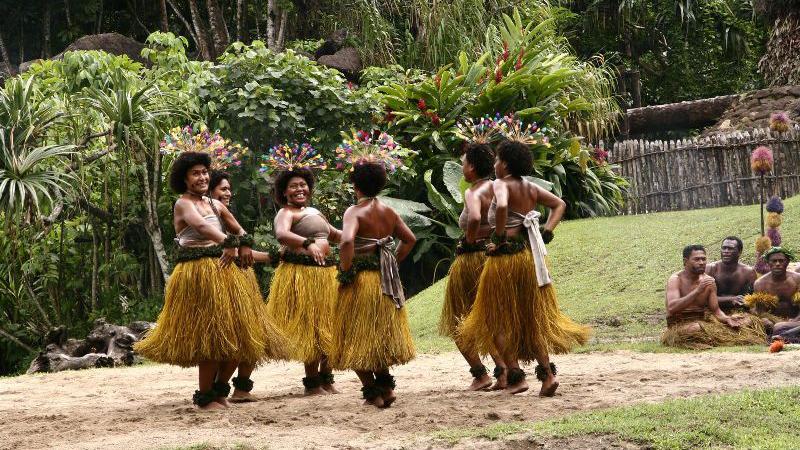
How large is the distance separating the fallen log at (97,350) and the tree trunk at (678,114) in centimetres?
1066

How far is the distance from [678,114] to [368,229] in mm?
13705

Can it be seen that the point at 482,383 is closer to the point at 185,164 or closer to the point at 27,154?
the point at 185,164

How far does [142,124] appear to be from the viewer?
11133mm

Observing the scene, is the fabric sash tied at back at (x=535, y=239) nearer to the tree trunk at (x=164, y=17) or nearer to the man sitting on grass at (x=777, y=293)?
the man sitting on grass at (x=777, y=293)

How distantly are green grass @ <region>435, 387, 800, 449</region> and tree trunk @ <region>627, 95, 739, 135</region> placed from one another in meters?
13.6

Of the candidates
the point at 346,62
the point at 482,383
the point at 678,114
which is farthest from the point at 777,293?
the point at 678,114

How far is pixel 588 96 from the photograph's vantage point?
1622 cm

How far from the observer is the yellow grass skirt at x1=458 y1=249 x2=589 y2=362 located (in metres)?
6.20

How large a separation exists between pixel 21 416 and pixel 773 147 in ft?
35.4

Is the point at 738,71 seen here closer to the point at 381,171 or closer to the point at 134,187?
the point at 134,187

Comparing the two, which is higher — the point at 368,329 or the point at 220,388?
the point at 368,329

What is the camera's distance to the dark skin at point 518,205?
6198mm

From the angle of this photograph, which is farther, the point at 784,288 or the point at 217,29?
the point at 217,29

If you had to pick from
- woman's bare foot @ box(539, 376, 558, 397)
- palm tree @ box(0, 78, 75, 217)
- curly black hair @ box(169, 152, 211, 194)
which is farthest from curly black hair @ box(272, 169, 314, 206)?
palm tree @ box(0, 78, 75, 217)
